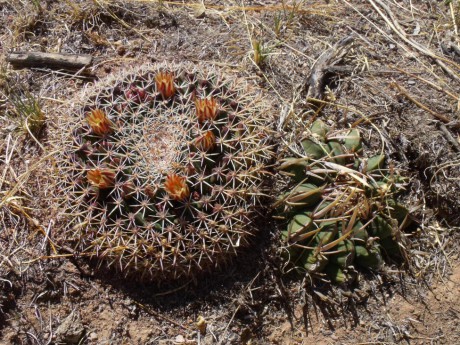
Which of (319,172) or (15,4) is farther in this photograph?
(15,4)

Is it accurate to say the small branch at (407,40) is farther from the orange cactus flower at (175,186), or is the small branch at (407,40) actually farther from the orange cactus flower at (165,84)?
the orange cactus flower at (175,186)

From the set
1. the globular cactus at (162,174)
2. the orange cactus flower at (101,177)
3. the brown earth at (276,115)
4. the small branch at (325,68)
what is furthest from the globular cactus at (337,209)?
the orange cactus flower at (101,177)

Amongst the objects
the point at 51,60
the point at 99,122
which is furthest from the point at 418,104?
the point at 51,60

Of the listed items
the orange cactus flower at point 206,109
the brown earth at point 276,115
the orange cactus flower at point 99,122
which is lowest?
the brown earth at point 276,115

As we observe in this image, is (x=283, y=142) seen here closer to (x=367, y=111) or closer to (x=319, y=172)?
(x=319, y=172)

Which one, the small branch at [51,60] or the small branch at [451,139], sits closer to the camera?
the small branch at [451,139]

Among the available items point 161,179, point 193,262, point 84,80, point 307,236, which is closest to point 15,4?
point 84,80

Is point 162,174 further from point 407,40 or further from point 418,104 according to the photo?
point 407,40
